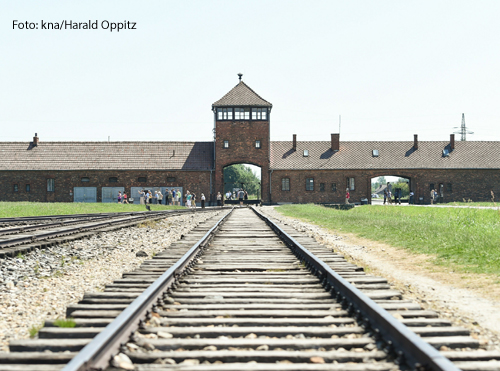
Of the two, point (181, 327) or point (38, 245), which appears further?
point (38, 245)

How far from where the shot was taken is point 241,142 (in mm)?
46375

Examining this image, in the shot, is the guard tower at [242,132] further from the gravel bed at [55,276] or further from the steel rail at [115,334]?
the steel rail at [115,334]

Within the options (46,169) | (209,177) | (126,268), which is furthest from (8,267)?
(46,169)

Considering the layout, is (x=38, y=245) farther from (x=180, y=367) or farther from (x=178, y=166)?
(x=178, y=166)

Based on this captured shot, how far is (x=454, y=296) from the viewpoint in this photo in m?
5.37

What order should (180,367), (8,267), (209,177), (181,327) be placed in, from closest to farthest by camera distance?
(180,367) → (181,327) → (8,267) → (209,177)

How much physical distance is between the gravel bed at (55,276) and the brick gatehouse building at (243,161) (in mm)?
35632

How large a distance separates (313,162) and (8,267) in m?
43.3

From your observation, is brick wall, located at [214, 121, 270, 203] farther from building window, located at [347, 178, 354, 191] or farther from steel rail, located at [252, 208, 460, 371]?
steel rail, located at [252, 208, 460, 371]

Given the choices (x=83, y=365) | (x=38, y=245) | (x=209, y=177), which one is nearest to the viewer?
(x=83, y=365)

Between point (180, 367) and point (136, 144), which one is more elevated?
point (136, 144)

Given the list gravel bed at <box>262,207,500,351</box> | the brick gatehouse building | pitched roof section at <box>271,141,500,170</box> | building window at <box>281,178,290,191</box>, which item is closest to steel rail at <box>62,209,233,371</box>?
gravel bed at <box>262,207,500,351</box>

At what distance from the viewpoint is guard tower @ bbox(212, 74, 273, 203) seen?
4638cm

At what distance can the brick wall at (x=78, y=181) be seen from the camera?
4619 cm
